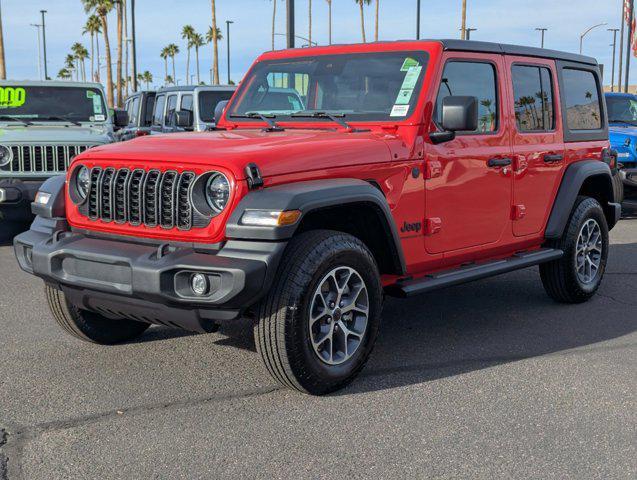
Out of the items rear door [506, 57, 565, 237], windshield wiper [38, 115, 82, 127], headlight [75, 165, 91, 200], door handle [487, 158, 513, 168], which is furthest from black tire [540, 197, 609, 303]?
windshield wiper [38, 115, 82, 127]

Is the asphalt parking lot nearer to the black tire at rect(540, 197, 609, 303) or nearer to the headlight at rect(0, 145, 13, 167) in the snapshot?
the black tire at rect(540, 197, 609, 303)

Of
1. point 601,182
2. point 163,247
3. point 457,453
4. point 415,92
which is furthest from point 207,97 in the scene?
point 457,453

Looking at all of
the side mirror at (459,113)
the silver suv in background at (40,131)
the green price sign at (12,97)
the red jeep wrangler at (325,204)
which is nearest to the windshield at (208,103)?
the silver suv in background at (40,131)

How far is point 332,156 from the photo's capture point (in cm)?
444

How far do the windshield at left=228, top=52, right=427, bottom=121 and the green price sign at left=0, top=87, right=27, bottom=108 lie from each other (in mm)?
5654

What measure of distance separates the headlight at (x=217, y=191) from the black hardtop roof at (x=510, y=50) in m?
1.92

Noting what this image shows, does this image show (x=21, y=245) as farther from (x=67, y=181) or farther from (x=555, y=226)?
(x=555, y=226)

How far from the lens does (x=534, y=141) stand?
5945 mm

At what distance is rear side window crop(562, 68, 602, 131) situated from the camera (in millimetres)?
6484

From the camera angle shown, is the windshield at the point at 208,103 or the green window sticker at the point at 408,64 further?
the windshield at the point at 208,103

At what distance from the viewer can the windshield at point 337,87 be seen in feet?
16.8

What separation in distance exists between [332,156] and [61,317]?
1.99 metres

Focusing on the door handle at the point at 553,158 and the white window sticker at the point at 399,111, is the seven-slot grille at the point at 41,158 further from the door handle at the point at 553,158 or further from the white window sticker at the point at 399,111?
the door handle at the point at 553,158

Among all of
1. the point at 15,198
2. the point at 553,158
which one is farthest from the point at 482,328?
the point at 15,198
